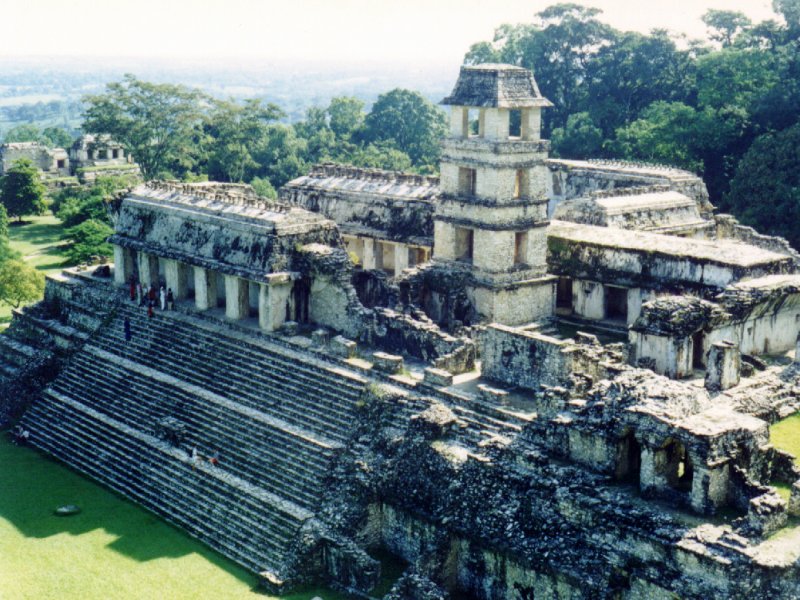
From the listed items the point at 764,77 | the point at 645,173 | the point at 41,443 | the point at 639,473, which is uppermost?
the point at 764,77

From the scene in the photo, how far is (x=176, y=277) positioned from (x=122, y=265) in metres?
2.73

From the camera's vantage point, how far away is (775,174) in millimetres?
36062

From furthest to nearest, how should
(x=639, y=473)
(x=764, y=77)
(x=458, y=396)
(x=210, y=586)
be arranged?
(x=764, y=77), (x=458, y=396), (x=210, y=586), (x=639, y=473)

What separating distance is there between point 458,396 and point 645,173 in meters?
16.8

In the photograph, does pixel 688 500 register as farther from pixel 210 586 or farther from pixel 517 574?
pixel 210 586

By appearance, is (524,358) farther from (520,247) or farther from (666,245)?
(666,245)

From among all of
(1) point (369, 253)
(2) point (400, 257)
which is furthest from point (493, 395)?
(1) point (369, 253)

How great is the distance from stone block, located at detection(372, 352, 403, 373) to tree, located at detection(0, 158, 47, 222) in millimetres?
33949

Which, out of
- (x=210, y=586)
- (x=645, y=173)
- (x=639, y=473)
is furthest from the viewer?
(x=645, y=173)

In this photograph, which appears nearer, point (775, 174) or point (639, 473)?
point (639, 473)

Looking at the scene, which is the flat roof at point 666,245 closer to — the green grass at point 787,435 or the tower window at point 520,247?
the tower window at point 520,247

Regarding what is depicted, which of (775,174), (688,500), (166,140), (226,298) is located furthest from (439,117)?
(688,500)

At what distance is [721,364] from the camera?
19.2m

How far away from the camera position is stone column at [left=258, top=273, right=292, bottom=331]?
23938mm
